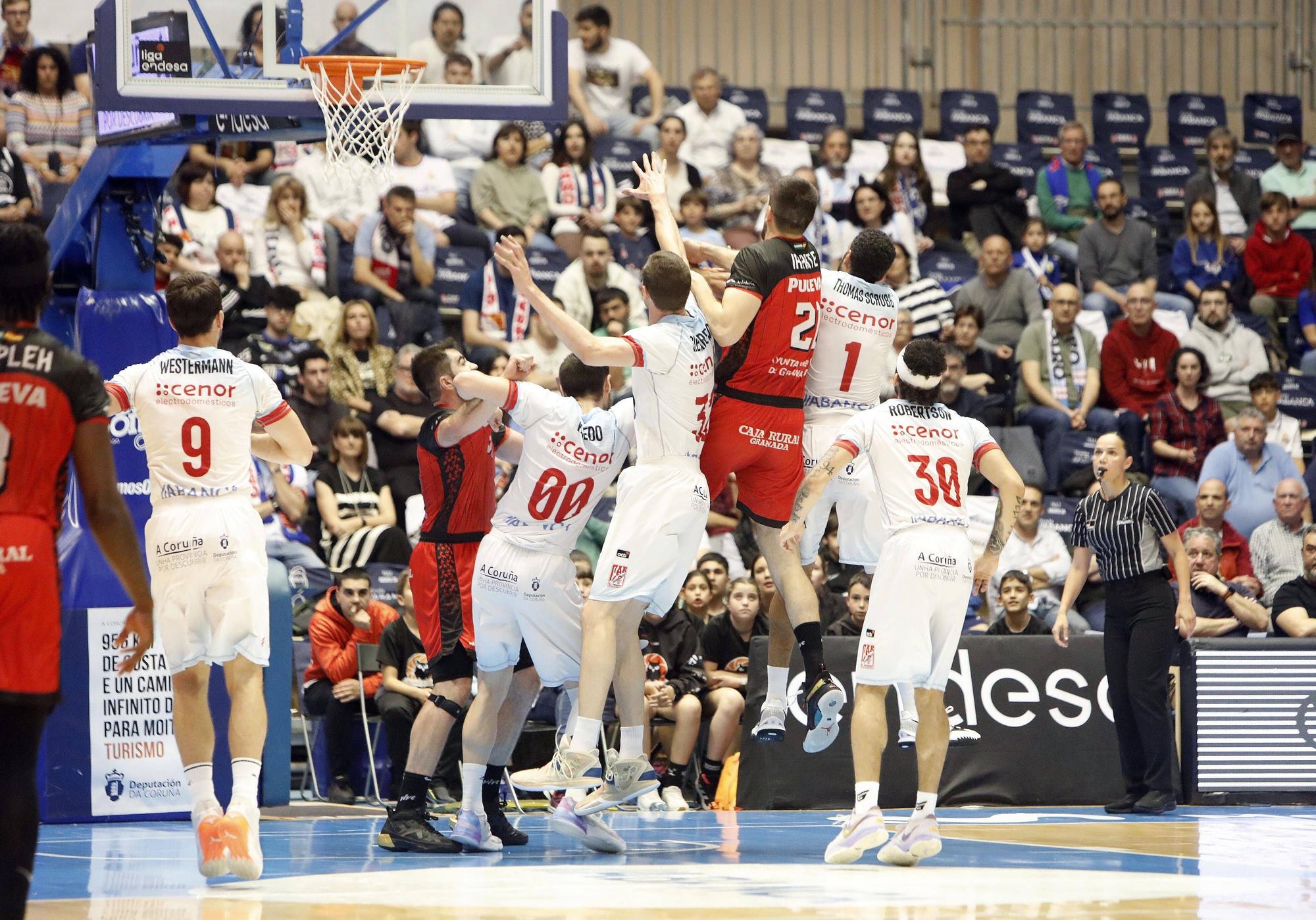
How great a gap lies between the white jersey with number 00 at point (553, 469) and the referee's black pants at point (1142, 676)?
4608mm

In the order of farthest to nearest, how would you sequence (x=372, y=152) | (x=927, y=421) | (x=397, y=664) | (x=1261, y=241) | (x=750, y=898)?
(x=1261, y=241) < (x=397, y=664) < (x=372, y=152) < (x=927, y=421) < (x=750, y=898)

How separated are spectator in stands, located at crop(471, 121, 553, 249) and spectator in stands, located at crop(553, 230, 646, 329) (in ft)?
5.09

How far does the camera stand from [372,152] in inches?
413

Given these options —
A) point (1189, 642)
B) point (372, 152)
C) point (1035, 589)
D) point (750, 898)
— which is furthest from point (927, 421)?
point (1035, 589)

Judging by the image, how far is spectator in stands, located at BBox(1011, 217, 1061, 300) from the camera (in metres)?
18.7

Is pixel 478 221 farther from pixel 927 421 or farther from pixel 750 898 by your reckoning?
pixel 750 898

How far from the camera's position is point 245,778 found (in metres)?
7.99

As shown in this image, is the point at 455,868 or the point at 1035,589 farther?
the point at 1035,589

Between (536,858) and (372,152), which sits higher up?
(372,152)

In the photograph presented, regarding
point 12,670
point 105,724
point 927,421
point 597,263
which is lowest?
point 105,724

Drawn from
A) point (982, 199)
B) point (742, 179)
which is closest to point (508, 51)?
point (742, 179)

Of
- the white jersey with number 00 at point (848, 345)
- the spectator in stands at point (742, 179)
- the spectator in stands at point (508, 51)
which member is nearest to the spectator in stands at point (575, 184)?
the spectator in stands at point (508, 51)

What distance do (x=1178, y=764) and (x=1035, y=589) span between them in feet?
7.72

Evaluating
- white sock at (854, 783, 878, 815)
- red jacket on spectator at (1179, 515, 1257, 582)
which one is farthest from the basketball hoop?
red jacket on spectator at (1179, 515, 1257, 582)
